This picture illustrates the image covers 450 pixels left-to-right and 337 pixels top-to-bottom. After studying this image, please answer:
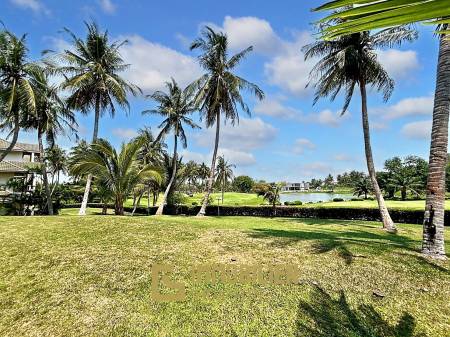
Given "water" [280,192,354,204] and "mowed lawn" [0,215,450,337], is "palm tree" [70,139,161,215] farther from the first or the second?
"water" [280,192,354,204]

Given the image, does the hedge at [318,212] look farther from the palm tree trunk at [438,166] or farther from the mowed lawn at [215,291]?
the mowed lawn at [215,291]

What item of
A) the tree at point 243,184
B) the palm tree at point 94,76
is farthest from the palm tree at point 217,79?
the tree at point 243,184

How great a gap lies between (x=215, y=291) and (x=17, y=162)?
38969 mm

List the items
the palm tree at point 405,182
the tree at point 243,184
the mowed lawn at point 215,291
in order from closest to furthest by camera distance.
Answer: the mowed lawn at point 215,291 < the palm tree at point 405,182 < the tree at point 243,184

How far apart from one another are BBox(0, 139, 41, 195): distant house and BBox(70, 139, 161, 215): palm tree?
408 inches

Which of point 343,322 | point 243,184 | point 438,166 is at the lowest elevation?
point 343,322

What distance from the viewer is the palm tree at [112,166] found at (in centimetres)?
1839

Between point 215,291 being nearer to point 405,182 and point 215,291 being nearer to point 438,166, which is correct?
point 438,166

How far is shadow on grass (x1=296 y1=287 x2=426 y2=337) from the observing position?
4559 millimetres

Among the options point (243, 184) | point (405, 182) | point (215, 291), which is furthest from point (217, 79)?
point (243, 184)

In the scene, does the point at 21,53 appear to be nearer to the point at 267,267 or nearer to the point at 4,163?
the point at 4,163

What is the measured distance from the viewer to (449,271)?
6316 mm

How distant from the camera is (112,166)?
18.9 meters

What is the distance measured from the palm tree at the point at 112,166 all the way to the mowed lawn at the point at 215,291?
10138mm
